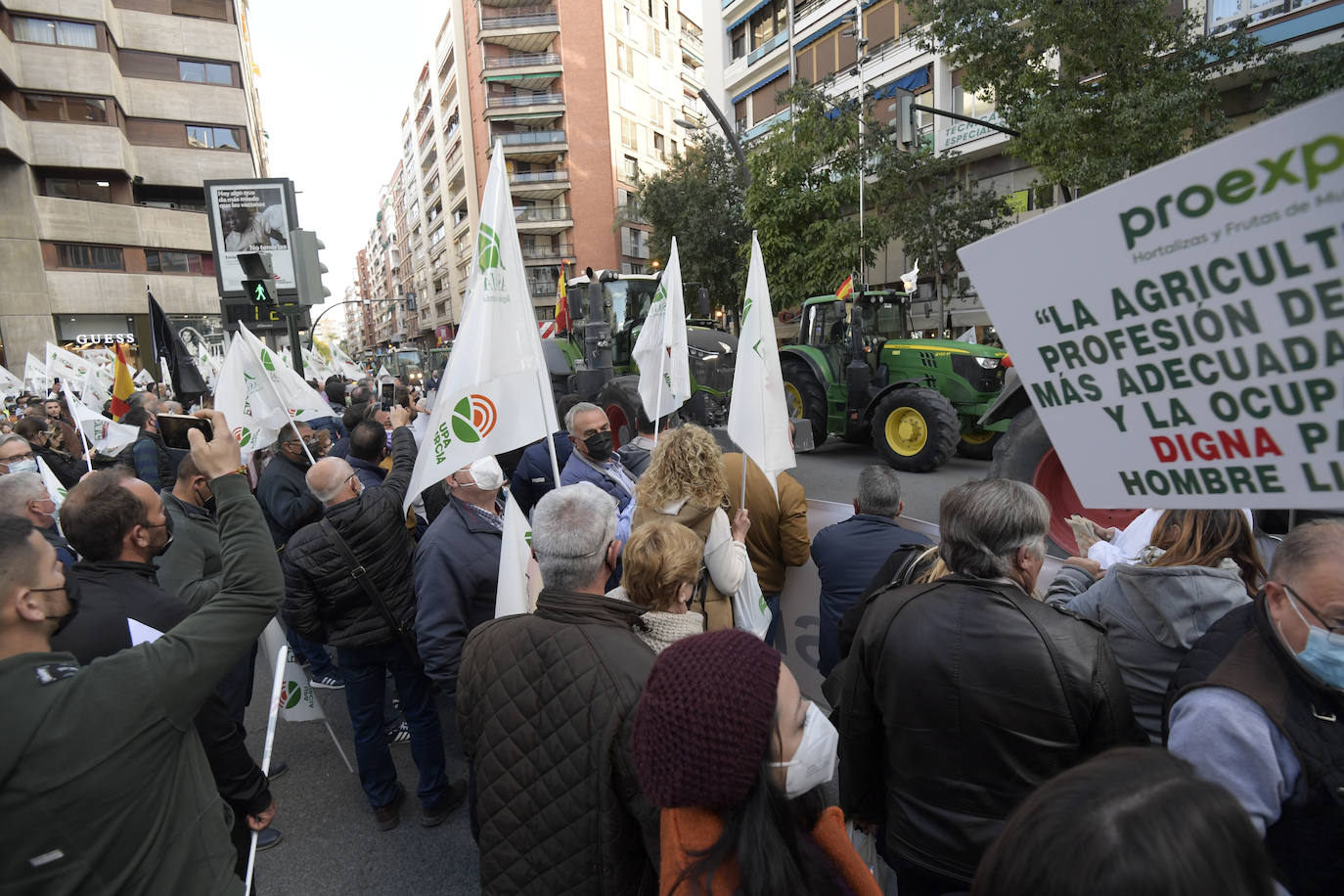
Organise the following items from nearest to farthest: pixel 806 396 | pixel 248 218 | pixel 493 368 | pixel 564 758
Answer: pixel 564 758 → pixel 493 368 → pixel 806 396 → pixel 248 218

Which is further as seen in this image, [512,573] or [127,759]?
[512,573]

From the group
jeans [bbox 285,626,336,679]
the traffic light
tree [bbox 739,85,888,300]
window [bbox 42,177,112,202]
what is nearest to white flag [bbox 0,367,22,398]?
the traffic light

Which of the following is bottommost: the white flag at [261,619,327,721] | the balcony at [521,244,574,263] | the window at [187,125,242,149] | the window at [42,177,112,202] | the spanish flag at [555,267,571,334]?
the white flag at [261,619,327,721]

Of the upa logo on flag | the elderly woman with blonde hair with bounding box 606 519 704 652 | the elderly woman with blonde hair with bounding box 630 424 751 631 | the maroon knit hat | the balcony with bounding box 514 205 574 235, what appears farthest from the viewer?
the balcony with bounding box 514 205 574 235

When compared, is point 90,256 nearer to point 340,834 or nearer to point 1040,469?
point 340,834

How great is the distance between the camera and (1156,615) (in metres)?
1.77

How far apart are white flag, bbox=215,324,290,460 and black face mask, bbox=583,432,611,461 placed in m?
2.37

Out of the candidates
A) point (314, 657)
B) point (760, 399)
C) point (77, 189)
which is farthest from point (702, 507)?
point (77, 189)

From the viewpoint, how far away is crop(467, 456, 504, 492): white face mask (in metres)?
2.98

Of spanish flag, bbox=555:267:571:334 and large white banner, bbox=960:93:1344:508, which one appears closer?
large white banner, bbox=960:93:1344:508

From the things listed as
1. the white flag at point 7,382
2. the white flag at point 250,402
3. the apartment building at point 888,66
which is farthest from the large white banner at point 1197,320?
the white flag at point 7,382

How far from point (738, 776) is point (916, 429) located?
8246mm

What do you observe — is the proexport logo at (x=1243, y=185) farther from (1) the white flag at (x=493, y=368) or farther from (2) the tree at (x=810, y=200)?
(2) the tree at (x=810, y=200)

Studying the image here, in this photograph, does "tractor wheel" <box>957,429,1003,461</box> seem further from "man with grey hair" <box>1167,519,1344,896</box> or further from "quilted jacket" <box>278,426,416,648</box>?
"man with grey hair" <box>1167,519,1344,896</box>
